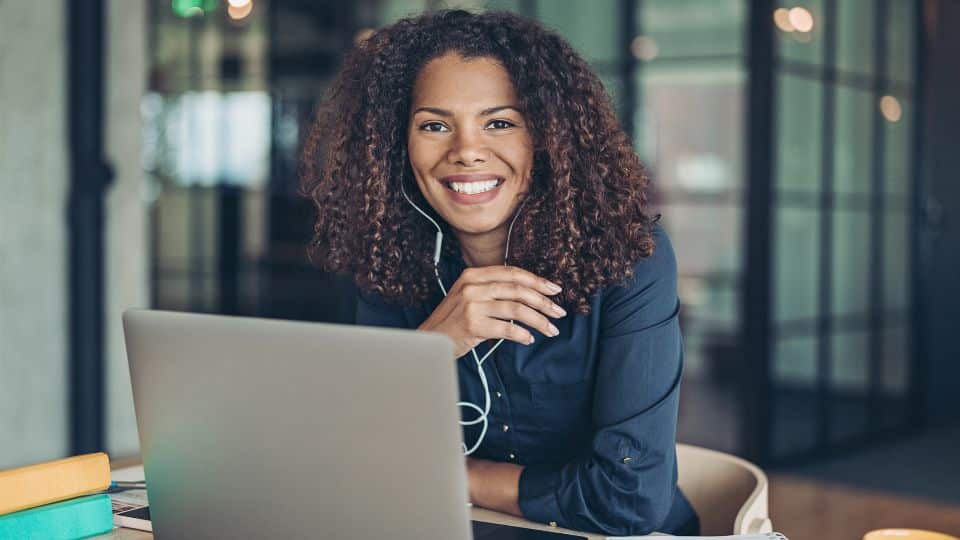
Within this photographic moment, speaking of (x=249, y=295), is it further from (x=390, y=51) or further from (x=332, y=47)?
(x=390, y=51)

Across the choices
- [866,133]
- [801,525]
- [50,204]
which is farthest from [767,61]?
[50,204]

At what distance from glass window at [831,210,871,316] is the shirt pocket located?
388 cm

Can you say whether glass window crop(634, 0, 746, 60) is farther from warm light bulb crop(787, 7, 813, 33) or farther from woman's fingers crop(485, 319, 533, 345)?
woman's fingers crop(485, 319, 533, 345)

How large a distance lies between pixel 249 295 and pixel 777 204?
10.7 ft

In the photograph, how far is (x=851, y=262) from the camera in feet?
17.5

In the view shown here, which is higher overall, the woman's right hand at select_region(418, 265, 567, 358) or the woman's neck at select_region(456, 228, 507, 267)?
the woman's neck at select_region(456, 228, 507, 267)

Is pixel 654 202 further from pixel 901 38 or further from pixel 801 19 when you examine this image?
pixel 801 19

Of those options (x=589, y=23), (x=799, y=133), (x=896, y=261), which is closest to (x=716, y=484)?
(x=799, y=133)

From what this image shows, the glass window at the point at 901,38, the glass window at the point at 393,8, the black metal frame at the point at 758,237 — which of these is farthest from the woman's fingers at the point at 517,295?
the glass window at the point at 393,8

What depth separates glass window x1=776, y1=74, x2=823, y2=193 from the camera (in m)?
4.80

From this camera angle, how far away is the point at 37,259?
3.45 meters

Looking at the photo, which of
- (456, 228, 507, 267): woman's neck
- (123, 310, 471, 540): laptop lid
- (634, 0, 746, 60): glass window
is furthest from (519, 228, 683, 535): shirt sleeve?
(634, 0, 746, 60): glass window

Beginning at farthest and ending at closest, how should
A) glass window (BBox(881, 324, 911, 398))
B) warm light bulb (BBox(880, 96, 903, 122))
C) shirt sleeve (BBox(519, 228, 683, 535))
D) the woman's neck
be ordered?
glass window (BBox(881, 324, 911, 398))
warm light bulb (BBox(880, 96, 903, 122))
the woman's neck
shirt sleeve (BBox(519, 228, 683, 535))

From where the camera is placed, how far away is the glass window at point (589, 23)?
16.8 feet
